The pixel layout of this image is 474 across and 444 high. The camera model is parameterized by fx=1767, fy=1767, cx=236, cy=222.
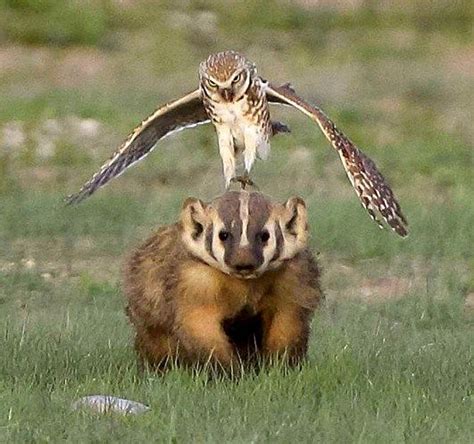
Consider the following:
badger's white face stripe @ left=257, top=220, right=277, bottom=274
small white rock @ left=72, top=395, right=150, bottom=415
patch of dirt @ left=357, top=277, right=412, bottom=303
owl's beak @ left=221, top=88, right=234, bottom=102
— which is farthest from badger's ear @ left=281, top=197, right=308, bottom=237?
patch of dirt @ left=357, top=277, right=412, bottom=303

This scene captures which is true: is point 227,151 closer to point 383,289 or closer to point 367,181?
Answer: point 367,181

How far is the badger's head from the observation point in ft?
24.0

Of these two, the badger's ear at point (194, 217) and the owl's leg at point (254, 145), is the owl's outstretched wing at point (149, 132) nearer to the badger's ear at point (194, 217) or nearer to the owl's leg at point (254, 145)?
the owl's leg at point (254, 145)

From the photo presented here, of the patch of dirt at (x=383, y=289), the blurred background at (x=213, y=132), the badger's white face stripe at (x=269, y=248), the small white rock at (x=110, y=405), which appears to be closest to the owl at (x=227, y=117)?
the badger's white face stripe at (x=269, y=248)

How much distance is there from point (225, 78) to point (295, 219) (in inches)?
70.9

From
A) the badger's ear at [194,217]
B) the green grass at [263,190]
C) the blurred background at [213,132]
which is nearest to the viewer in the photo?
the green grass at [263,190]

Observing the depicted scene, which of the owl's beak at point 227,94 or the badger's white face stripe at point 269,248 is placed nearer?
the badger's white face stripe at point 269,248

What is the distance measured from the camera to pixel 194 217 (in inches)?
302

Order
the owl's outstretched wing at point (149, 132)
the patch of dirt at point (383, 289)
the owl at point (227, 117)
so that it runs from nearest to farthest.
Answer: the owl's outstretched wing at point (149, 132)
the owl at point (227, 117)
the patch of dirt at point (383, 289)

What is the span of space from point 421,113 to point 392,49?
4.42 metres

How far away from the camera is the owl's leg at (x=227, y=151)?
9.27 m

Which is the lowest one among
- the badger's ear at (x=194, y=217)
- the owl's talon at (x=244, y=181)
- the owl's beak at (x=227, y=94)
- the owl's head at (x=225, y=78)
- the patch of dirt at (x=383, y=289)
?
the patch of dirt at (x=383, y=289)

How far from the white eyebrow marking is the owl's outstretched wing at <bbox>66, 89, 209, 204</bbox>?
Answer: 1403 mm

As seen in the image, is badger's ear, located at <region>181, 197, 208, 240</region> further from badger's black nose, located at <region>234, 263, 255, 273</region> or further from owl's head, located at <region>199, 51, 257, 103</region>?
owl's head, located at <region>199, 51, 257, 103</region>
